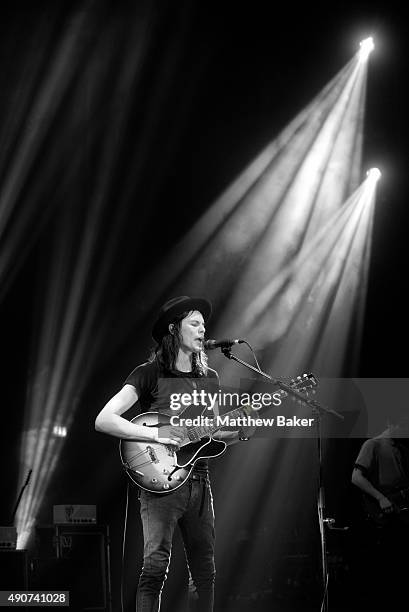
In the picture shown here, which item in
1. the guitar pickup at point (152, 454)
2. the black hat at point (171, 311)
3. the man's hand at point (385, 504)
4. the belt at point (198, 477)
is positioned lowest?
the belt at point (198, 477)

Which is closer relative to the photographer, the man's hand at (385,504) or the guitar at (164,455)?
the guitar at (164,455)

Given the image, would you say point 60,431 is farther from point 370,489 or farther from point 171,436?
point 171,436

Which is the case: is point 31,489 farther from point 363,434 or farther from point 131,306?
point 363,434

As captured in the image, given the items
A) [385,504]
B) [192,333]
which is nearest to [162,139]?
[385,504]

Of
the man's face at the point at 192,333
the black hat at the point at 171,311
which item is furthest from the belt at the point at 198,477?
the black hat at the point at 171,311

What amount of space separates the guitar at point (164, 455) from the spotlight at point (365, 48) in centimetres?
559

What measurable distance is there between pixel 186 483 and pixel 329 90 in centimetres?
613

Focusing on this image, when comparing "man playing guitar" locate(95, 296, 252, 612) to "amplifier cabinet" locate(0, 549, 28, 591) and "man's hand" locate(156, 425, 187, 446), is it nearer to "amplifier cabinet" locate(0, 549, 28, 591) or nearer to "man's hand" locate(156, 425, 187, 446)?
"man's hand" locate(156, 425, 187, 446)

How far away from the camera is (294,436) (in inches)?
343

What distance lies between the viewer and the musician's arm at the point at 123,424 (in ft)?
11.7

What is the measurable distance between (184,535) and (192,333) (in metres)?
1.01

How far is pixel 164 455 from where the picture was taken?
361 centimetres

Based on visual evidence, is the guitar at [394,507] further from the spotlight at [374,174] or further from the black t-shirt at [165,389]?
the spotlight at [374,174]

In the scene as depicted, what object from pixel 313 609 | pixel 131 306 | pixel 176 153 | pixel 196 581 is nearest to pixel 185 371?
pixel 196 581
